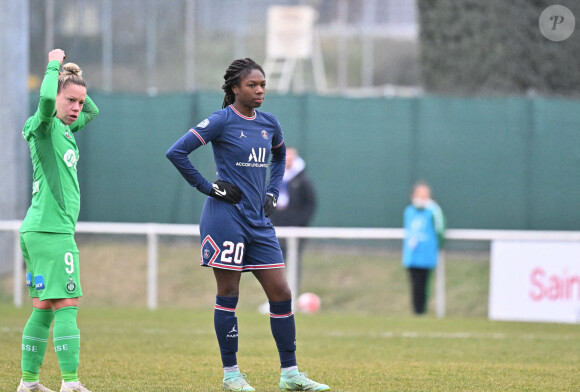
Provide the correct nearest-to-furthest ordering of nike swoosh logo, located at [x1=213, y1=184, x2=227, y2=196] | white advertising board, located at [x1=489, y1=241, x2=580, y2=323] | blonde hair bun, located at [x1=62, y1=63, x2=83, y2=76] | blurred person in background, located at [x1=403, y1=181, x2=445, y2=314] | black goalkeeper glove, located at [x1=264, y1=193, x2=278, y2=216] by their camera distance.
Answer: blonde hair bun, located at [x1=62, y1=63, x2=83, y2=76] → nike swoosh logo, located at [x1=213, y1=184, x2=227, y2=196] → black goalkeeper glove, located at [x1=264, y1=193, x2=278, y2=216] → white advertising board, located at [x1=489, y1=241, x2=580, y2=323] → blurred person in background, located at [x1=403, y1=181, x2=445, y2=314]

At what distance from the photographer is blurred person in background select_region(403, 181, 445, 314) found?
46.6 ft

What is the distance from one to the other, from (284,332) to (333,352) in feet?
9.18

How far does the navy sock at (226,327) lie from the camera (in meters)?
7.16

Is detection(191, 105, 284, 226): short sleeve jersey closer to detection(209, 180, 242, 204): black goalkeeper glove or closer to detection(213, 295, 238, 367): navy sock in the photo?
detection(209, 180, 242, 204): black goalkeeper glove

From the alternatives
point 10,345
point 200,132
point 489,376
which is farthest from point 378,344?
point 200,132

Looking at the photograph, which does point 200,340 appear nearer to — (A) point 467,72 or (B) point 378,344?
(B) point 378,344

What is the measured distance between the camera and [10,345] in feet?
32.1

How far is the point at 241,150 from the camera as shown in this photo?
281 inches

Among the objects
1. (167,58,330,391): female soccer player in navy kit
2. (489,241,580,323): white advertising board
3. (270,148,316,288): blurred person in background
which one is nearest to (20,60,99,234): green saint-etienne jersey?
(167,58,330,391): female soccer player in navy kit

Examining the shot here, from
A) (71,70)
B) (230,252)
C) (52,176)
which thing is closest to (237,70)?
(71,70)

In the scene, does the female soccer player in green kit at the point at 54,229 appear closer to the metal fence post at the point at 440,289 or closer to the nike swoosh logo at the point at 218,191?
the nike swoosh logo at the point at 218,191

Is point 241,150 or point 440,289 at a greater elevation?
point 241,150

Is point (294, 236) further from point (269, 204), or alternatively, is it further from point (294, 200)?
point (269, 204)

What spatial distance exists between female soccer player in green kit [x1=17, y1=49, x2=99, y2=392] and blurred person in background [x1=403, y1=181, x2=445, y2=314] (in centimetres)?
813
